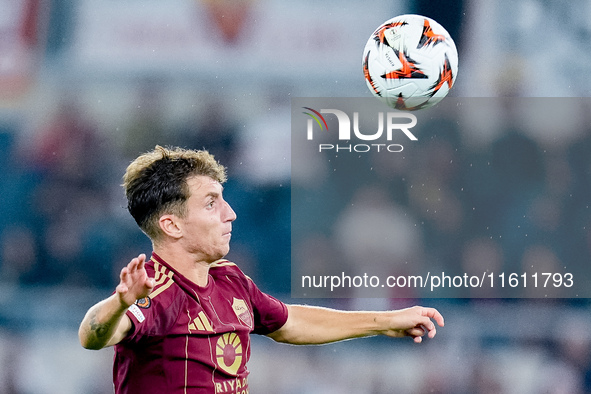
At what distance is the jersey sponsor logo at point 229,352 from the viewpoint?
308cm

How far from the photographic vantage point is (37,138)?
5.91m

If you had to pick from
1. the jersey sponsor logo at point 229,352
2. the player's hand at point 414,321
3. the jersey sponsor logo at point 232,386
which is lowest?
the jersey sponsor logo at point 232,386

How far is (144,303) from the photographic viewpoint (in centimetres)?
278

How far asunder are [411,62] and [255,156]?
5.67 ft

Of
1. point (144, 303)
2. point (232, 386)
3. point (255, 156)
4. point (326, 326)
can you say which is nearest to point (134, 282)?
point (144, 303)

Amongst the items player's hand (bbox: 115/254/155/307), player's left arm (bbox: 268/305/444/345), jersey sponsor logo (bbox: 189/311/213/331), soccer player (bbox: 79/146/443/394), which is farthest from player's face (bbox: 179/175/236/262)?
player's hand (bbox: 115/254/155/307)

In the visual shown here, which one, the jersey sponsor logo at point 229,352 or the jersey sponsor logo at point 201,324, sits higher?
the jersey sponsor logo at point 201,324

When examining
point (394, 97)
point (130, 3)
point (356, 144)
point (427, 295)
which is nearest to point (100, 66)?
point (130, 3)

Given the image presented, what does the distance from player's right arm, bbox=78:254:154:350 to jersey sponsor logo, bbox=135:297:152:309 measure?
123mm

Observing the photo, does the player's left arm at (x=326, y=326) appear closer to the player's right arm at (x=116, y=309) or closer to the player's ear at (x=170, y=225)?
the player's ear at (x=170, y=225)

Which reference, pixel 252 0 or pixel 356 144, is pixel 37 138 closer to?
pixel 252 0

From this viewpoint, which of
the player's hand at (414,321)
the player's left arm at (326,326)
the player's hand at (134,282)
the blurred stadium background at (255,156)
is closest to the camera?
the player's hand at (134,282)

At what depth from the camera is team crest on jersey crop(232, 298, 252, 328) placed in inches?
129

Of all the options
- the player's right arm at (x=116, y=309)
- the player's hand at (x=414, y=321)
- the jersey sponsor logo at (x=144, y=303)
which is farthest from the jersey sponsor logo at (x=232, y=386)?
the player's hand at (x=414, y=321)
